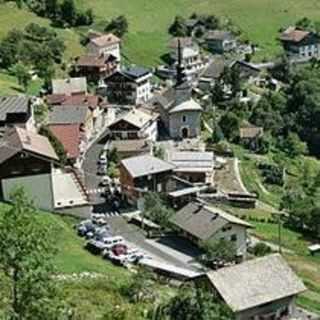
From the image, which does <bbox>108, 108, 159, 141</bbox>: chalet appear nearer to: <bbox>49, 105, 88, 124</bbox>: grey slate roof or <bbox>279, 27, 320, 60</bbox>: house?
<bbox>49, 105, 88, 124</bbox>: grey slate roof

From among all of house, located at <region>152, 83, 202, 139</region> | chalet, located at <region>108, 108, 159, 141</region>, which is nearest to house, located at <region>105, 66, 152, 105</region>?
house, located at <region>152, 83, 202, 139</region>

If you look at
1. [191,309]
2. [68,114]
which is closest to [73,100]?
[68,114]

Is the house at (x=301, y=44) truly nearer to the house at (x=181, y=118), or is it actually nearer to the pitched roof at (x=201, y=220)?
the house at (x=181, y=118)

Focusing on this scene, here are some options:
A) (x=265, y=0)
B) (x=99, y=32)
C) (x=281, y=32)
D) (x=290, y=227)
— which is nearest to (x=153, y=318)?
(x=290, y=227)

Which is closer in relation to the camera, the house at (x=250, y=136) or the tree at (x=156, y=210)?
the tree at (x=156, y=210)

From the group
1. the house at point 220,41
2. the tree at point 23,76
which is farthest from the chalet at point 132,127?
the house at point 220,41
